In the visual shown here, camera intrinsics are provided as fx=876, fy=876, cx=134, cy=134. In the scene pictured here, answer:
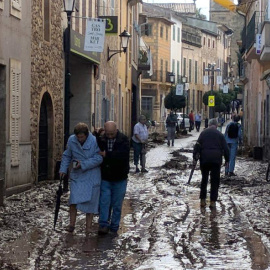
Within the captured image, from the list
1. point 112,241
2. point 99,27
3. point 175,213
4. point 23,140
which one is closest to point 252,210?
point 175,213

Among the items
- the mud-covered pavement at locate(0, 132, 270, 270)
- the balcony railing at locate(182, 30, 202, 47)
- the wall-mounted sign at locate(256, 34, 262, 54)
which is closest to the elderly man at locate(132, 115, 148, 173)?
the mud-covered pavement at locate(0, 132, 270, 270)

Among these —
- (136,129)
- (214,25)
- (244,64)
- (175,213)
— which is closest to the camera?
(175,213)

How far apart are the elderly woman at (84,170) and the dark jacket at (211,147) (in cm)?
→ 430

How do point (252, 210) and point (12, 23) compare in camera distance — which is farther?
point (12, 23)

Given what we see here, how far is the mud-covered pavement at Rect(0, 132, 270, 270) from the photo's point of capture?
9711 mm

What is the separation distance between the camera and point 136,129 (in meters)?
24.6

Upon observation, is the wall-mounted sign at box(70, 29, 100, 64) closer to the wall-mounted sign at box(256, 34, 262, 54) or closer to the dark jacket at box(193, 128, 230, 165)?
the wall-mounted sign at box(256, 34, 262, 54)

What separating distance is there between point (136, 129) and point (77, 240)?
13.3 meters

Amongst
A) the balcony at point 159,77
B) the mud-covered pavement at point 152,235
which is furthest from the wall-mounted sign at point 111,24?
the balcony at point 159,77

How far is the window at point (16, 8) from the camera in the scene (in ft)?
57.3

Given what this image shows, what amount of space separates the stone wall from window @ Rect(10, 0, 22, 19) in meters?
1.35

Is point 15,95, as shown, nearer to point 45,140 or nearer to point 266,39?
point 45,140

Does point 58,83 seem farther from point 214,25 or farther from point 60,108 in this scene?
point 214,25

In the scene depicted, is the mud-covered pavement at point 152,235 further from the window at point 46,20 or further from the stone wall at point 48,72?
the window at point 46,20
